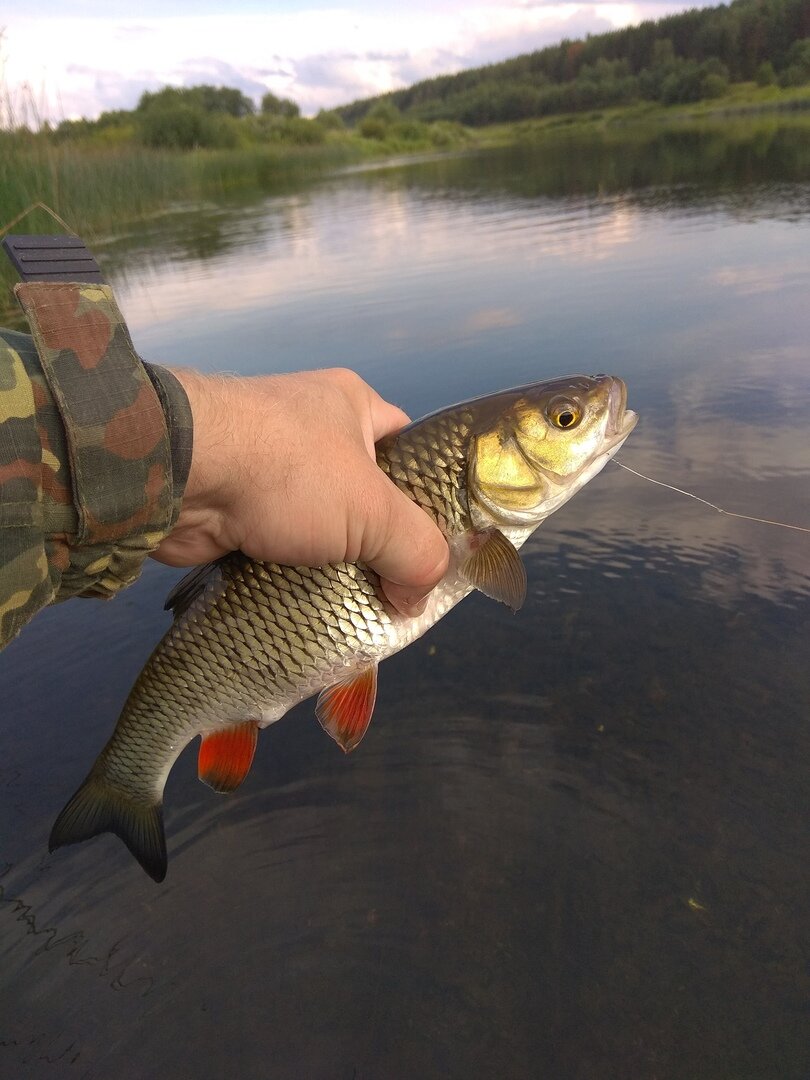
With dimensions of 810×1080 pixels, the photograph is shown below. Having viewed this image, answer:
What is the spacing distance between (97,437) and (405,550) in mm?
767

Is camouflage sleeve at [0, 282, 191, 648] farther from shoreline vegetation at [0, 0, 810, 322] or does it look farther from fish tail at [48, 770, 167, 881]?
shoreline vegetation at [0, 0, 810, 322]

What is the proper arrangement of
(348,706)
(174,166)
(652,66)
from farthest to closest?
(652,66) < (174,166) < (348,706)

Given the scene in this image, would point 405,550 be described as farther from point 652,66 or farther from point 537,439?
point 652,66

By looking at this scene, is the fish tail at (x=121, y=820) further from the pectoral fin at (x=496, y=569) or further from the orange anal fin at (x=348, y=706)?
the pectoral fin at (x=496, y=569)

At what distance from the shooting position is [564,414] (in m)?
1.92

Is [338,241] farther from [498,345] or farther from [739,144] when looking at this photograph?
[739,144]

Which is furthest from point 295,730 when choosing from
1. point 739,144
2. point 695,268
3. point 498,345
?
point 739,144

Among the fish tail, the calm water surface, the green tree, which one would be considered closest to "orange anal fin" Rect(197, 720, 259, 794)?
the fish tail

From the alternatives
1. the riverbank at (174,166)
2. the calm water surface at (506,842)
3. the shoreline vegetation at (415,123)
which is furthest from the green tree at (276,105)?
the calm water surface at (506,842)

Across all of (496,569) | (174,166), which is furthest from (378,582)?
(174,166)

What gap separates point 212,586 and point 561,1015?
57.4 inches

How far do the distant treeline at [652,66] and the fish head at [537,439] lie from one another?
58320 millimetres

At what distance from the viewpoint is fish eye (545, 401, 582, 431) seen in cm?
192

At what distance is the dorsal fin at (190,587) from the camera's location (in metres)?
2.00
